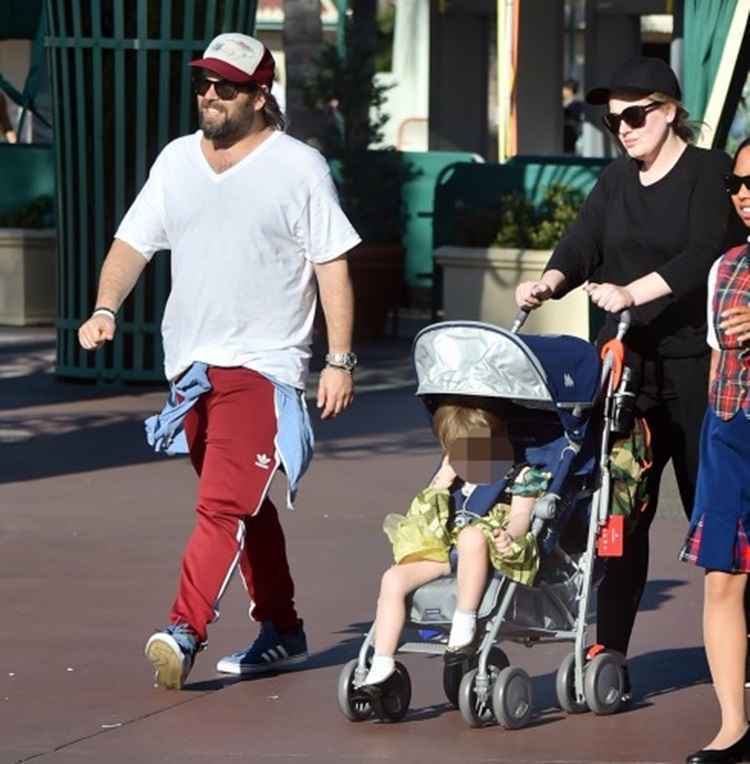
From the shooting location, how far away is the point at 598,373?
6.54 meters

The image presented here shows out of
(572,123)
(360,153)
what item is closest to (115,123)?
(360,153)

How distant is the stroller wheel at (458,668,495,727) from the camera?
642 centimetres

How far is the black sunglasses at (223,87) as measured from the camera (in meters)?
7.04

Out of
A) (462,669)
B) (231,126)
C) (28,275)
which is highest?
(231,126)

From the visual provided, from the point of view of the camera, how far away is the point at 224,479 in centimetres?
705

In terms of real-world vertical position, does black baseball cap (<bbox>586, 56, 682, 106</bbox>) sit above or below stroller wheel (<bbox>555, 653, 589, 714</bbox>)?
above

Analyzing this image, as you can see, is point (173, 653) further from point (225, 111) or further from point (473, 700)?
point (225, 111)

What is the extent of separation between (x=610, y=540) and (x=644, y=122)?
48.6 inches

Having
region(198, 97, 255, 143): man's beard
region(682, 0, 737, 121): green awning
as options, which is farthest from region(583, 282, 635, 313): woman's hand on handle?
region(682, 0, 737, 121): green awning

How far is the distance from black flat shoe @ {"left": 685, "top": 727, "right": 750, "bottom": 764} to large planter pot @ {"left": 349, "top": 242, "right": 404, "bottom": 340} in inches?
455

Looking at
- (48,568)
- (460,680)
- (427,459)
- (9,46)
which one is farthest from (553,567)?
(9,46)

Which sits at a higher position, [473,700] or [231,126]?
[231,126]

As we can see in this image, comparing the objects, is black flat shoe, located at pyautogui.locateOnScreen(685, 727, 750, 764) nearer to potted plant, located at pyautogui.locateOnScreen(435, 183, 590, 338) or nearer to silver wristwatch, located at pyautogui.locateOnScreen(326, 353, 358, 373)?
silver wristwatch, located at pyautogui.locateOnScreen(326, 353, 358, 373)

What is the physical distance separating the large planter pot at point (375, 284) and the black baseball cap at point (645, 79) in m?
10.6
